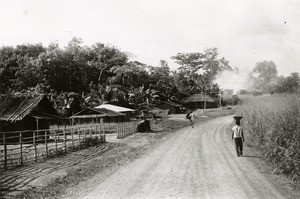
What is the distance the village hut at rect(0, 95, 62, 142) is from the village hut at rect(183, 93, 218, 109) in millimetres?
46984

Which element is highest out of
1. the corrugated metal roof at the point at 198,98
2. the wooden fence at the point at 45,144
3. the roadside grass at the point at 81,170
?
the corrugated metal roof at the point at 198,98

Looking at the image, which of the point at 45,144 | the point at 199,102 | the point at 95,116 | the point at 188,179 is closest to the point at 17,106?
the point at 45,144

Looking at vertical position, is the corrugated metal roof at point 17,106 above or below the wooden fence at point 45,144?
above

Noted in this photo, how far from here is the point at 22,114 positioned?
28.3 meters

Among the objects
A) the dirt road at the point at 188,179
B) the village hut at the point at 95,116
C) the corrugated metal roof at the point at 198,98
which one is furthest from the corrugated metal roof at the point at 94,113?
the corrugated metal roof at the point at 198,98

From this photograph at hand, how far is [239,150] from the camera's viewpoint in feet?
55.3

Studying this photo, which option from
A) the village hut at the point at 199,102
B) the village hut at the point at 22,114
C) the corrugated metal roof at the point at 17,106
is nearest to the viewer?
the corrugated metal roof at the point at 17,106

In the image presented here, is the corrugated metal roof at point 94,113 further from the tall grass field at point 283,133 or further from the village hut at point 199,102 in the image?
the village hut at point 199,102

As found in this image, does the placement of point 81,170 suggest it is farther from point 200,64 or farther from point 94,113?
point 200,64

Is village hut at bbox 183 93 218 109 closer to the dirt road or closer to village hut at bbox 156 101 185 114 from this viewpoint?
village hut at bbox 156 101 185 114

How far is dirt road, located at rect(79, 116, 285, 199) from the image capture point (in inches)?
366

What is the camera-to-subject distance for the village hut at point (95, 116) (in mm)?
42500

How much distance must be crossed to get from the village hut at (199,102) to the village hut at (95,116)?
3231 centimetres

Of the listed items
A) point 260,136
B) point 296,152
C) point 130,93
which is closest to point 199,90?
point 130,93
